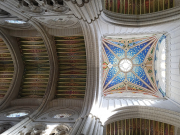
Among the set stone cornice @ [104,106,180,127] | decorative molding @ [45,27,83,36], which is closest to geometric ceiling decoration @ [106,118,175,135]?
stone cornice @ [104,106,180,127]

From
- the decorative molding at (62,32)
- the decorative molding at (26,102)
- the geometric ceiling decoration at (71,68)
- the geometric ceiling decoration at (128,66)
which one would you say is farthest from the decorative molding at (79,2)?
the decorative molding at (26,102)

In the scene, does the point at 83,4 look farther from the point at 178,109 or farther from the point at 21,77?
the point at 21,77

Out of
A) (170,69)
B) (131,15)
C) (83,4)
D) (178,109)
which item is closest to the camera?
(83,4)

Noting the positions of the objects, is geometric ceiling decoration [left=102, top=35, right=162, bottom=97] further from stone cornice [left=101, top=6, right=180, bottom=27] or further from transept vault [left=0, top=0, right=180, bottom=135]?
stone cornice [left=101, top=6, right=180, bottom=27]

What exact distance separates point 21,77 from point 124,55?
8.62m

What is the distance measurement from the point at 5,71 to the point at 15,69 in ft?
3.74

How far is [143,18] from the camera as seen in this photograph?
22.2 feet

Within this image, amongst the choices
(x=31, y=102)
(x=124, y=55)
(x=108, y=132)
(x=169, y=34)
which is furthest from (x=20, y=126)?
(x=169, y=34)

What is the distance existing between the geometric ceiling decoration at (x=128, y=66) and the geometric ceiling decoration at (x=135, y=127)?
2.44 meters

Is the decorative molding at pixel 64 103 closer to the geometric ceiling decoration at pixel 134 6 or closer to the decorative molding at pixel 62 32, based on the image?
the decorative molding at pixel 62 32

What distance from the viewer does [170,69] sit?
7312 millimetres

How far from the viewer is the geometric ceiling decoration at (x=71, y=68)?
905 centimetres

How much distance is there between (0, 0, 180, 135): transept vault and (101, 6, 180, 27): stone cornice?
0.05 m

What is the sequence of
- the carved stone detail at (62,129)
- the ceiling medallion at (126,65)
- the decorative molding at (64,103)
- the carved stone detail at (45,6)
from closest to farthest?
the carved stone detail at (45,6), the carved stone detail at (62,129), the decorative molding at (64,103), the ceiling medallion at (126,65)
